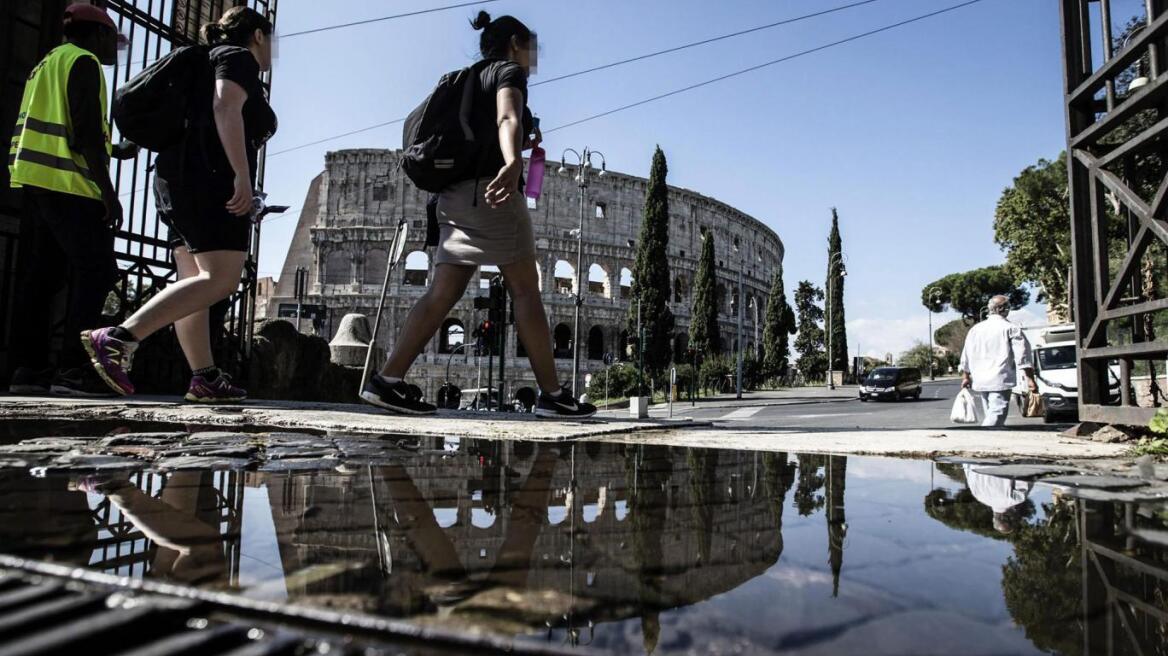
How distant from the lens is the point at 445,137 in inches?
128

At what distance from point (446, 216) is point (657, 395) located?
1039 inches

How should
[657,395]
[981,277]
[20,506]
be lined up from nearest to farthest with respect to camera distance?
[20,506] < [657,395] < [981,277]

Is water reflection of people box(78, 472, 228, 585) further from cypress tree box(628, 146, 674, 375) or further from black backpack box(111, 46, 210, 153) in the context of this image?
cypress tree box(628, 146, 674, 375)

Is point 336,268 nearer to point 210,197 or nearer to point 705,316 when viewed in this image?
point 705,316

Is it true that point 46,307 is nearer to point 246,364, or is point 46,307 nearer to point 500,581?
point 246,364

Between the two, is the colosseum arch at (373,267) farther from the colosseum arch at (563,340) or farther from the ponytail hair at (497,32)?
the ponytail hair at (497,32)

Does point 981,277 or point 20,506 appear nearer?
point 20,506

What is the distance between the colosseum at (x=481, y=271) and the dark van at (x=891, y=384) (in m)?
16.4

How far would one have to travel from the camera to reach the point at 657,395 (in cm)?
2922

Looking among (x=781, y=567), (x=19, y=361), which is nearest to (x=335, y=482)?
(x=781, y=567)

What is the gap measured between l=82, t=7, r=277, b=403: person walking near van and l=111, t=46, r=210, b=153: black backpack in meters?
0.07

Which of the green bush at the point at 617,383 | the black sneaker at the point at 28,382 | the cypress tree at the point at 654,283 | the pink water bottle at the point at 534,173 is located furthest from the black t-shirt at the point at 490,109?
the cypress tree at the point at 654,283

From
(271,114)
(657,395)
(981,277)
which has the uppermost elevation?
(981,277)

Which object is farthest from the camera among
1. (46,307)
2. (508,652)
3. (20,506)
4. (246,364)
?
(246,364)
